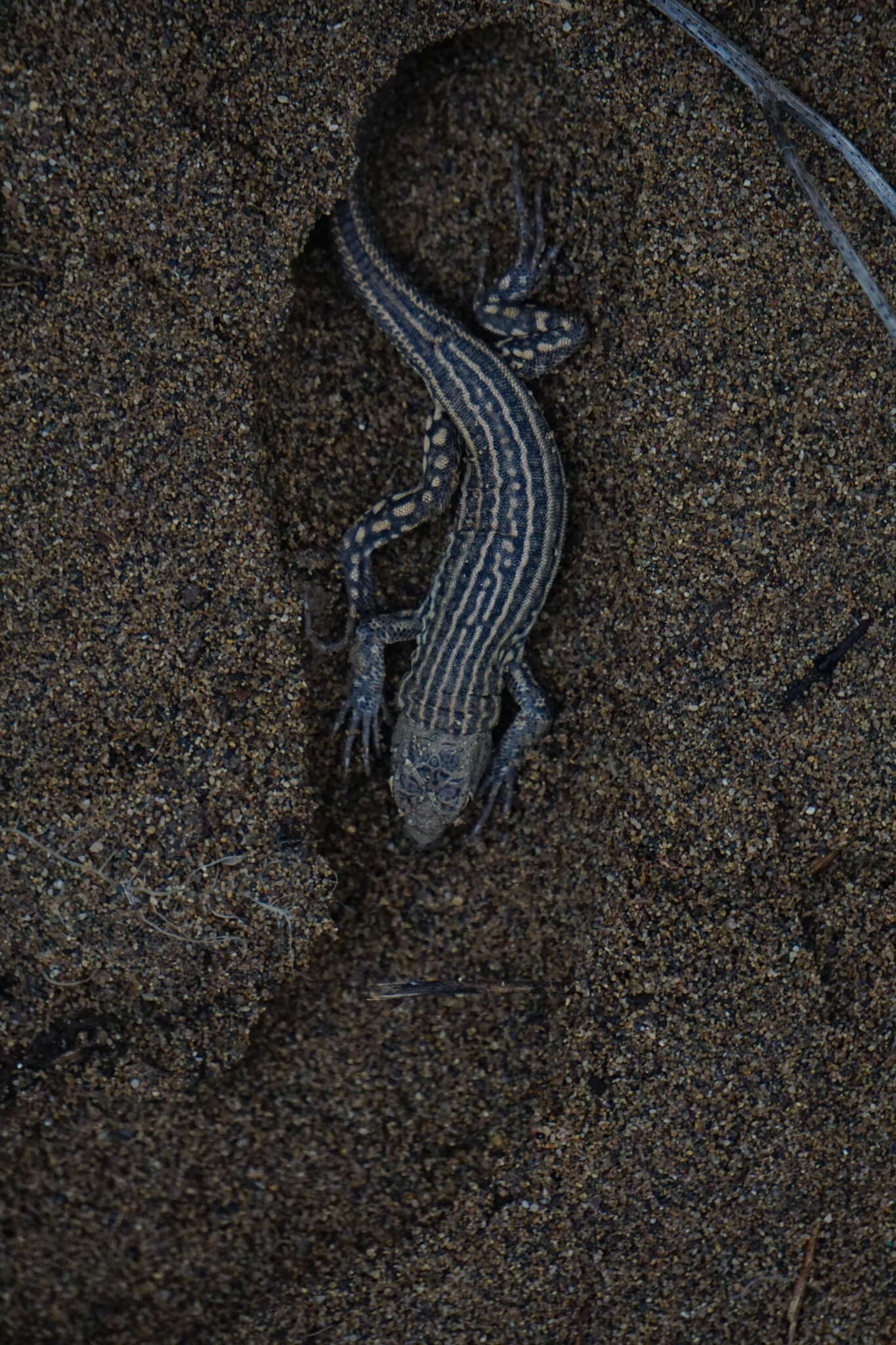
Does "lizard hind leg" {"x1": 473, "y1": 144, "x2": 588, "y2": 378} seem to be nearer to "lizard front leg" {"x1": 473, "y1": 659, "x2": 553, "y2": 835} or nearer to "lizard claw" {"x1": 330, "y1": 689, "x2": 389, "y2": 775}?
"lizard front leg" {"x1": 473, "y1": 659, "x2": 553, "y2": 835}

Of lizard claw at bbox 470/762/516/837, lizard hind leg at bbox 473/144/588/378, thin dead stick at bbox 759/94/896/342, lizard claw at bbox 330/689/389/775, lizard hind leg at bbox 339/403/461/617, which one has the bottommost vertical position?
lizard claw at bbox 330/689/389/775

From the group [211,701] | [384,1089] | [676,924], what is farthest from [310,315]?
[384,1089]

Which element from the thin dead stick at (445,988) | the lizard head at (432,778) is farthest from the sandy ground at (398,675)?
the lizard head at (432,778)

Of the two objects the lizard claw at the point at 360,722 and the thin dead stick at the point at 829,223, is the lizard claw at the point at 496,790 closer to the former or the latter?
the lizard claw at the point at 360,722

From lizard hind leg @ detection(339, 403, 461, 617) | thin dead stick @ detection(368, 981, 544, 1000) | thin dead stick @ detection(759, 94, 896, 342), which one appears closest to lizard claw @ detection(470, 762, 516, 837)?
thin dead stick @ detection(368, 981, 544, 1000)

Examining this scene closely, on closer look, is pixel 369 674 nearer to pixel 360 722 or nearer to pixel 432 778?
pixel 360 722

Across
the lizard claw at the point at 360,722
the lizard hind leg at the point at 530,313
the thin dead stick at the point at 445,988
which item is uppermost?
the lizard hind leg at the point at 530,313
